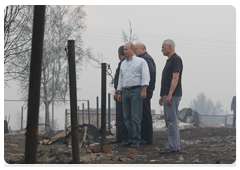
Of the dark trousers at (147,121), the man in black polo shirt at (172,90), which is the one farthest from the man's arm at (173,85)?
the dark trousers at (147,121)

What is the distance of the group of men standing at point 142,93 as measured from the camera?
493cm

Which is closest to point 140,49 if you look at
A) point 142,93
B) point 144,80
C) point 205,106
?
point 144,80

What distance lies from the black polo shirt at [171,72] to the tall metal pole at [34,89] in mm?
2729

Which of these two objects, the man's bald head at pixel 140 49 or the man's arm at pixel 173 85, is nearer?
the man's arm at pixel 173 85

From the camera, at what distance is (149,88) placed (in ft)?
20.0

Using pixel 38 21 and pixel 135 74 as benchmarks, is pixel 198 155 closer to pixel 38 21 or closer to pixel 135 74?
pixel 135 74

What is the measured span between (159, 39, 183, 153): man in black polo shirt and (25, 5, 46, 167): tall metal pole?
8.73ft

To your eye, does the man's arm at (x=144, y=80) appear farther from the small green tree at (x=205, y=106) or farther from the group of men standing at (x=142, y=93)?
the small green tree at (x=205, y=106)

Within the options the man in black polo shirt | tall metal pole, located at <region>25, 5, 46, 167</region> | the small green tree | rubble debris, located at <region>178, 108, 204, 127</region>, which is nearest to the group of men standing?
the man in black polo shirt

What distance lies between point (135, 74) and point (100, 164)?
2.41m

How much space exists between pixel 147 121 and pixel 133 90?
0.94 m

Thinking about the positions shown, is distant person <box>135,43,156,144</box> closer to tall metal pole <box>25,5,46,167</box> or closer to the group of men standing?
the group of men standing

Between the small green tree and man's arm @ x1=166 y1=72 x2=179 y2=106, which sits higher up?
man's arm @ x1=166 y1=72 x2=179 y2=106

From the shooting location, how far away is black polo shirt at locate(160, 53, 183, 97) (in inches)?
193
